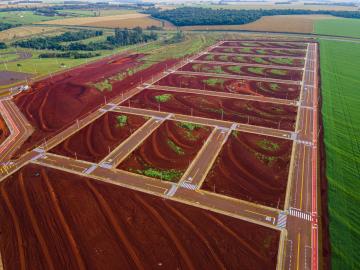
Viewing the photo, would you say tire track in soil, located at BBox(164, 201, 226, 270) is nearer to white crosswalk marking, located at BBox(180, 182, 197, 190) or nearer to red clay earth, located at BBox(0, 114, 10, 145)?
white crosswalk marking, located at BBox(180, 182, 197, 190)

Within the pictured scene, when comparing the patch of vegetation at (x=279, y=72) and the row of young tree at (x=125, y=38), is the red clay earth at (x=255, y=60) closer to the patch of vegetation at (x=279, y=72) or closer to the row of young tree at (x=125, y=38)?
the patch of vegetation at (x=279, y=72)

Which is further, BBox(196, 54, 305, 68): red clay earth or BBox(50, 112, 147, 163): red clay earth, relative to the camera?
BBox(196, 54, 305, 68): red clay earth

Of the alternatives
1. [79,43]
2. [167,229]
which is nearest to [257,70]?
[167,229]

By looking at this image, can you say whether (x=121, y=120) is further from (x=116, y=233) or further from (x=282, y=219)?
(x=282, y=219)

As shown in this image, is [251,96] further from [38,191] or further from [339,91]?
[38,191]

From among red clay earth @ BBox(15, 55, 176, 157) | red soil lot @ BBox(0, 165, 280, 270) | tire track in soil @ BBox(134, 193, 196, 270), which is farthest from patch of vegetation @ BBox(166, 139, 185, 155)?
red clay earth @ BBox(15, 55, 176, 157)

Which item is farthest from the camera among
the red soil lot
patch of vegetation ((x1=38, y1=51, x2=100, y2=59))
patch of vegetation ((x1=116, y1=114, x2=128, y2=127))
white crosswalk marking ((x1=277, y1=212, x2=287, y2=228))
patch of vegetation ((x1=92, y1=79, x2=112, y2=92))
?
patch of vegetation ((x1=38, y1=51, x2=100, y2=59))

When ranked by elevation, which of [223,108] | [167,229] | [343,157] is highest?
[223,108]
